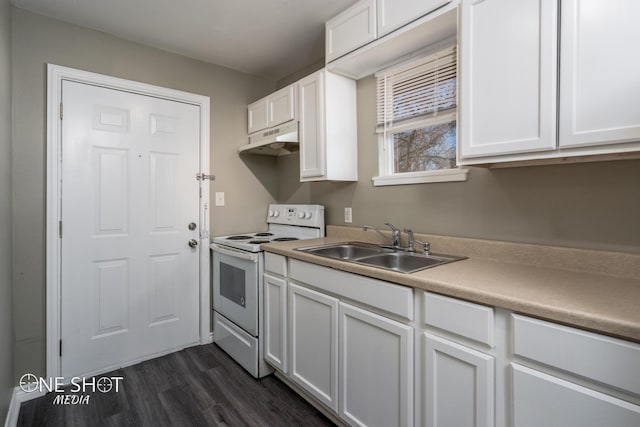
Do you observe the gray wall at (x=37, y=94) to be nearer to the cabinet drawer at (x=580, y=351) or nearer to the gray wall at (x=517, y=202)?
the gray wall at (x=517, y=202)

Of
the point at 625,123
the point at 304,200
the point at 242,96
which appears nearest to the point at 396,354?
the point at 625,123

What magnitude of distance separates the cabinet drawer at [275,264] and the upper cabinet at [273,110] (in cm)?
110

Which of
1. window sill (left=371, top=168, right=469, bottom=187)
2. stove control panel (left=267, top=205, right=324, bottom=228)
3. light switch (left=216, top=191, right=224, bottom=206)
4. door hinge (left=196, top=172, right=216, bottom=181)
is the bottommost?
stove control panel (left=267, top=205, right=324, bottom=228)

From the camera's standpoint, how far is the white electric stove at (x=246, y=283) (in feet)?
7.07

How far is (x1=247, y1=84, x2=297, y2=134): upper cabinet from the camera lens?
2441mm

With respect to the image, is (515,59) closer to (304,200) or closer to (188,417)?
(304,200)

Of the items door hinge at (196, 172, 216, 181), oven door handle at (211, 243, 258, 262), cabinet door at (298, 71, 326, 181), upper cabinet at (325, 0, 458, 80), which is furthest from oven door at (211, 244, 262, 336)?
upper cabinet at (325, 0, 458, 80)

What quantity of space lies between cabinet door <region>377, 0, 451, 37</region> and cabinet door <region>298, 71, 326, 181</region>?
1.79 feet

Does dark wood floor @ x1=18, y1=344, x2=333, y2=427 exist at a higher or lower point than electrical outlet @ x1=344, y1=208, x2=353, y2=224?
lower

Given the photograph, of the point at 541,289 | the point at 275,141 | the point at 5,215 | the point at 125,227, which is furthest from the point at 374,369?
the point at 5,215

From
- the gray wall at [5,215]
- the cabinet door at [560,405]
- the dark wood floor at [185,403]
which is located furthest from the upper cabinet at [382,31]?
the dark wood floor at [185,403]

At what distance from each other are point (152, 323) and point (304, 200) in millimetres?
1592

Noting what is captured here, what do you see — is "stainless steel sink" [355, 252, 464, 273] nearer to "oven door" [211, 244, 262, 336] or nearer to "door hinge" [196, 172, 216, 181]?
"oven door" [211, 244, 262, 336]

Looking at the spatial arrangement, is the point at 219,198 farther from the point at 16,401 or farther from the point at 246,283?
the point at 16,401
